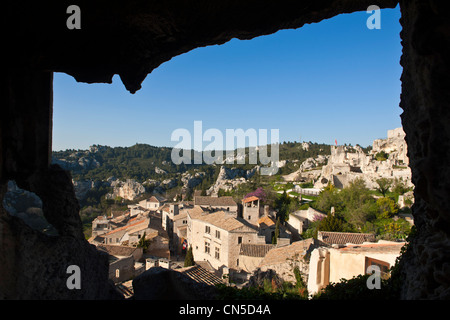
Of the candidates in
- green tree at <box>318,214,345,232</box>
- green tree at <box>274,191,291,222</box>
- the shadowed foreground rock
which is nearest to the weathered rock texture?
the shadowed foreground rock

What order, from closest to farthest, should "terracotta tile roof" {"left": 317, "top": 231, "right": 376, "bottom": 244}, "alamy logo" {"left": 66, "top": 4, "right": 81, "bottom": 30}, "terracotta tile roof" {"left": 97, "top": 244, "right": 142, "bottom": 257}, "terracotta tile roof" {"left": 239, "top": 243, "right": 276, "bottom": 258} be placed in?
"alamy logo" {"left": 66, "top": 4, "right": 81, "bottom": 30} → "terracotta tile roof" {"left": 317, "top": 231, "right": 376, "bottom": 244} → "terracotta tile roof" {"left": 239, "top": 243, "right": 276, "bottom": 258} → "terracotta tile roof" {"left": 97, "top": 244, "right": 142, "bottom": 257}

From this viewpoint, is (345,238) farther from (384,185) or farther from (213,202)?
(384,185)


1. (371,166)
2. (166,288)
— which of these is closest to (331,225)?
Answer: (166,288)

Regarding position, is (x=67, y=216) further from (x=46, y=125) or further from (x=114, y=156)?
(x=114, y=156)

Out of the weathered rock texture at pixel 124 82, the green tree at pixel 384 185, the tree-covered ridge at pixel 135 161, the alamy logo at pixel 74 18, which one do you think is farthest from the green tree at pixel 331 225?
the tree-covered ridge at pixel 135 161

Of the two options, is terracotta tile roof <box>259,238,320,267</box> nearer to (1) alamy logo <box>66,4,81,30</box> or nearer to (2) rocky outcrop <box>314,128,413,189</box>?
(1) alamy logo <box>66,4,81,30</box>

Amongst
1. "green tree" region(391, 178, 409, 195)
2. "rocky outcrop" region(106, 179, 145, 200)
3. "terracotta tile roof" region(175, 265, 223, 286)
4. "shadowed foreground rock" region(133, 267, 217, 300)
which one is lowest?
"rocky outcrop" region(106, 179, 145, 200)
